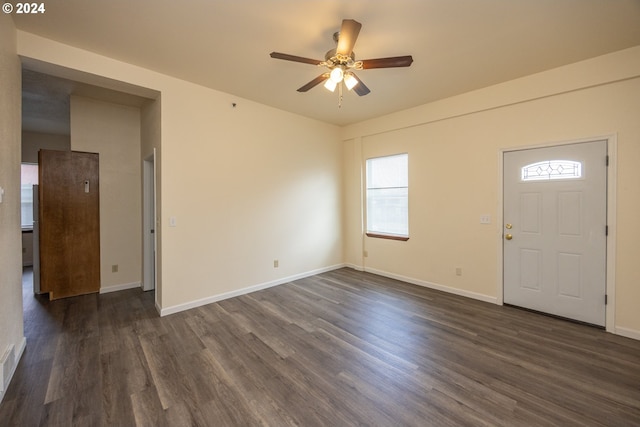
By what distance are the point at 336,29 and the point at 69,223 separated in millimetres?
4578

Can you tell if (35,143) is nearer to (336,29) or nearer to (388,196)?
(336,29)

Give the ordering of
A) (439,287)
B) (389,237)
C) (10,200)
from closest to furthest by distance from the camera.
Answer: (10,200), (439,287), (389,237)

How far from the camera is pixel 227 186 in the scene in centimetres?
383

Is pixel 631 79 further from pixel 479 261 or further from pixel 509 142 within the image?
pixel 479 261

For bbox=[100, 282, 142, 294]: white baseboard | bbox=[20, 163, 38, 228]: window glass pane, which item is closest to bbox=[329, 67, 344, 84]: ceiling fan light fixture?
bbox=[100, 282, 142, 294]: white baseboard

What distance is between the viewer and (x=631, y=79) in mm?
2697

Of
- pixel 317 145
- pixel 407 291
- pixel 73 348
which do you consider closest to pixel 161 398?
pixel 73 348

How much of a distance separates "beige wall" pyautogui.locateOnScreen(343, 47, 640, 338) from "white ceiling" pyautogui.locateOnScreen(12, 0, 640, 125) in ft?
1.04

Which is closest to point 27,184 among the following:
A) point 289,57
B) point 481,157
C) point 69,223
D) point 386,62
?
point 69,223

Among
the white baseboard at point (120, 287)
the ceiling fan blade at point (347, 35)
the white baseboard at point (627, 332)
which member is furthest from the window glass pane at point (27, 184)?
the white baseboard at point (627, 332)

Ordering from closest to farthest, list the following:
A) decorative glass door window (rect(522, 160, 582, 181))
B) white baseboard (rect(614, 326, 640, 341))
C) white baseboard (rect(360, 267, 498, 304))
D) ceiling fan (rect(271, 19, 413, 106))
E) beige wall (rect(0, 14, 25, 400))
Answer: beige wall (rect(0, 14, 25, 400))
ceiling fan (rect(271, 19, 413, 106))
white baseboard (rect(614, 326, 640, 341))
decorative glass door window (rect(522, 160, 582, 181))
white baseboard (rect(360, 267, 498, 304))

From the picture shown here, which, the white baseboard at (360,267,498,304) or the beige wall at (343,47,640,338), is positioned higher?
the beige wall at (343,47,640,338)

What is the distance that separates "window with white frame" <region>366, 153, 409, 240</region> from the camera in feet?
15.3

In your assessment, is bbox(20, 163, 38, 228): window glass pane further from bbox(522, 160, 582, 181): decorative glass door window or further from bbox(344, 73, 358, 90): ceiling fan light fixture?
bbox(522, 160, 582, 181): decorative glass door window
